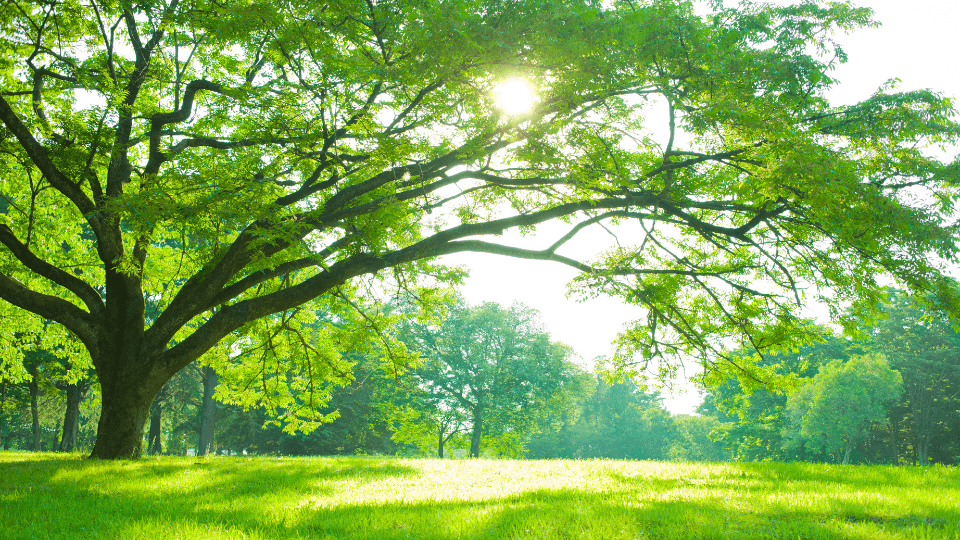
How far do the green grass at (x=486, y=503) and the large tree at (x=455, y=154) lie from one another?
123 inches

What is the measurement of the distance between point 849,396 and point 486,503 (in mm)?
33804

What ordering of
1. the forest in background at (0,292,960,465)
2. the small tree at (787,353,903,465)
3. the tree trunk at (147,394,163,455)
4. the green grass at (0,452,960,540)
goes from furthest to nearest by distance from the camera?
the tree trunk at (147,394,163,455)
the forest in background at (0,292,960,465)
the small tree at (787,353,903,465)
the green grass at (0,452,960,540)

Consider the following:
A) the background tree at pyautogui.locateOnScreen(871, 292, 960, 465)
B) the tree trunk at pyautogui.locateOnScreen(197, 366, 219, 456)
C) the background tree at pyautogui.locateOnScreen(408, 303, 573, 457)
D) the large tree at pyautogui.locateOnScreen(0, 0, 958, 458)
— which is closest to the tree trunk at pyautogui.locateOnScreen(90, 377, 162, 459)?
the large tree at pyautogui.locateOnScreen(0, 0, 958, 458)

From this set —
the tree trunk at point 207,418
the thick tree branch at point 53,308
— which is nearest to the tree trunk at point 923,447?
the tree trunk at point 207,418

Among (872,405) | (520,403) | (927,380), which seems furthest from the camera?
(520,403)

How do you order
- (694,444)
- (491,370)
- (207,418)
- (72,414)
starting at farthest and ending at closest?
1. (694,444)
2. (491,370)
3. (207,418)
4. (72,414)

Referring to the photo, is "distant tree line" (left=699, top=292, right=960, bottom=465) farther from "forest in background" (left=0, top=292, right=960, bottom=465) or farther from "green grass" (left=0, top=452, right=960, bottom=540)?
"green grass" (left=0, top=452, right=960, bottom=540)

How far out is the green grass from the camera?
188 inches

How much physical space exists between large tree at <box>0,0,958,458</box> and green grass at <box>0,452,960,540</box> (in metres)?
3.12

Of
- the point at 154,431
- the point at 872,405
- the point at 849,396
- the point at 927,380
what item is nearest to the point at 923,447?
the point at 927,380

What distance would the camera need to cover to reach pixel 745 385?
471 inches

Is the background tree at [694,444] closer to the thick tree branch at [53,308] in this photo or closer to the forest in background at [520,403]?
the forest in background at [520,403]

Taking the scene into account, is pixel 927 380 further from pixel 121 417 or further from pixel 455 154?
pixel 121 417

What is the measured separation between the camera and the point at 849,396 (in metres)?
31.8
